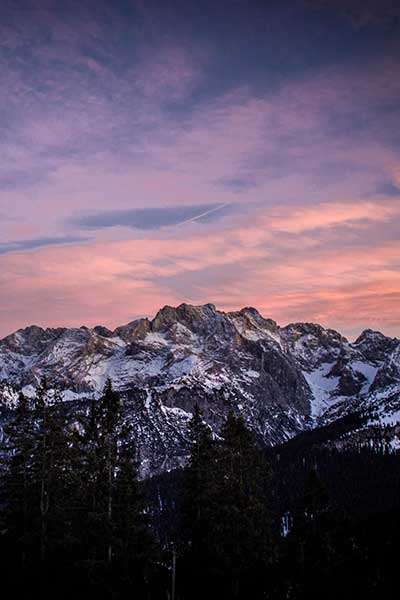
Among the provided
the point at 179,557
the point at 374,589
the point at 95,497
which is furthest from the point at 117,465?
the point at 374,589

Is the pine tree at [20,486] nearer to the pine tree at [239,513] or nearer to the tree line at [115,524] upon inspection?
the tree line at [115,524]

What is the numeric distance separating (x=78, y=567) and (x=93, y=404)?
33.2ft

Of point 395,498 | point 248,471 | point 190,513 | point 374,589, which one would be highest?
point 248,471

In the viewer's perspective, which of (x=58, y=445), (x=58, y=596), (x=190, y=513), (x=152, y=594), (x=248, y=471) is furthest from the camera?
(x=190, y=513)

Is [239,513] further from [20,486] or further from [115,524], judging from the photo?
[20,486]

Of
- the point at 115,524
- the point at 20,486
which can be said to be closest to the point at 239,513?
the point at 115,524

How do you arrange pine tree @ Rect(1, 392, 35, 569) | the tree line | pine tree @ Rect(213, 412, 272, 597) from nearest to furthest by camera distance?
1. the tree line
2. pine tree @ Rect(213, 412, 272, 597)
3. pine tree @ Rect(1, 392, 35, 569)

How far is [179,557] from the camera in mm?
43656

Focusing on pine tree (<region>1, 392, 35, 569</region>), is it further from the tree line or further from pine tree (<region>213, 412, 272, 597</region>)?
pine tree (<region>213, 412, 272, 597</region>)

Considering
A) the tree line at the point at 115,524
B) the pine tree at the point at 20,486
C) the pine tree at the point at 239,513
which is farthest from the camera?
the pine tree at the point at 20,486

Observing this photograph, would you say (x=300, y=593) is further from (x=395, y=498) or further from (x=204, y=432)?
(x=395, y=498)

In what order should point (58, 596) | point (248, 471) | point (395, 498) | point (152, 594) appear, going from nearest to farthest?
point (58, 596), point (152, 594), point (248, 471), point (395, 498)

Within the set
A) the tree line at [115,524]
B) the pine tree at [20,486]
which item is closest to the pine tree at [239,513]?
the tree line at [115,524]

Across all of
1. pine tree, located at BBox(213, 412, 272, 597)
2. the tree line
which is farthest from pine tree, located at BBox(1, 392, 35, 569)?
pine tree, located at BBox(213, 412, 272, 597)
